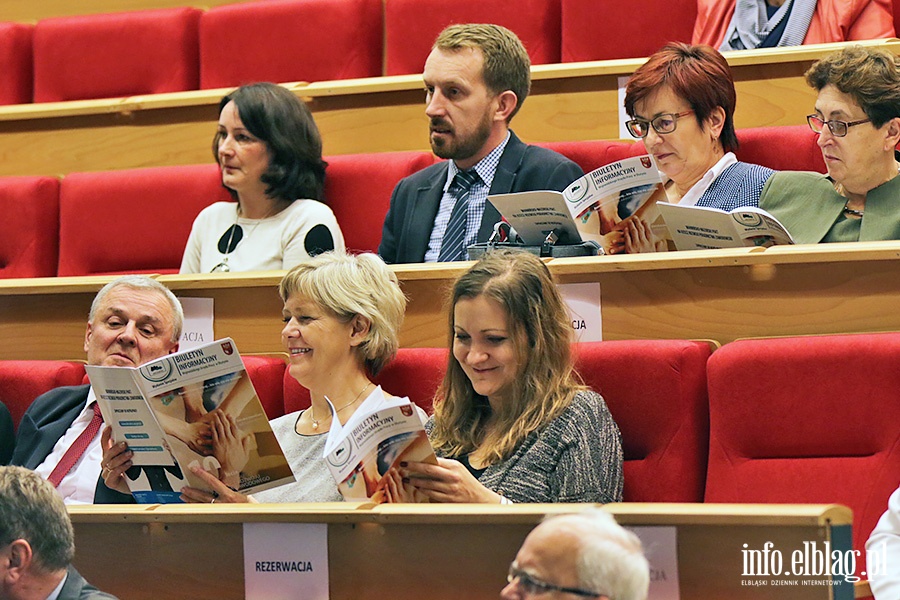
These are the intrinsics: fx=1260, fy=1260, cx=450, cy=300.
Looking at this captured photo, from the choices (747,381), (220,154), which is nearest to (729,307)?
(747,381)

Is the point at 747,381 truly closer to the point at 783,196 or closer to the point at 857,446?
the point at 857,446

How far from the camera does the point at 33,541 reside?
0.98 metres

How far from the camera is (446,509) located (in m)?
0.97

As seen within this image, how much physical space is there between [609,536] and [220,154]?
1.27 m

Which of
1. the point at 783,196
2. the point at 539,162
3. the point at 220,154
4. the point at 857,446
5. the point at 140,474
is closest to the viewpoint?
the point at 857,446

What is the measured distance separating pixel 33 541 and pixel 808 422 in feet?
2.20

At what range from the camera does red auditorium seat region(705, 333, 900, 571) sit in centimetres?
110

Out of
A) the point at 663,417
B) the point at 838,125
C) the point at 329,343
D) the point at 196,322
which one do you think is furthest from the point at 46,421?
the point at 838,125

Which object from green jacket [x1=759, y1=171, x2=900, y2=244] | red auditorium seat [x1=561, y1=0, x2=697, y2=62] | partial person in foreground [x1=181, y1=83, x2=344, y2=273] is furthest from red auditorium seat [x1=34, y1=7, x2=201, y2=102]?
green jacket [x1=759, y1=171, x2=900, y2=244]

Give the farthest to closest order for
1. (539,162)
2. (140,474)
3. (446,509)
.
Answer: (539,162) → (140,474) → (446,509)

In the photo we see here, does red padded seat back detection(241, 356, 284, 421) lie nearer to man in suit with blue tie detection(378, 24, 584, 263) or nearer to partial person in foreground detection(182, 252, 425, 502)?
partial person in foreground detection(182, 252, 425, 502)

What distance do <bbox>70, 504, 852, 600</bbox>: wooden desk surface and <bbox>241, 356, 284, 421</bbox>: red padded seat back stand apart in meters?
0.32

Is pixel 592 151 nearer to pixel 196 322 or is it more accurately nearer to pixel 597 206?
pixel 597 206
